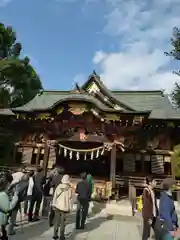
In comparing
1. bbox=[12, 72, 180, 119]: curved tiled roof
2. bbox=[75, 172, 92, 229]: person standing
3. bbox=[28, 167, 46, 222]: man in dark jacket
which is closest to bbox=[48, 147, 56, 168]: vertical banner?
bbox=[12, 72, 180, 119]: curved tiled roof

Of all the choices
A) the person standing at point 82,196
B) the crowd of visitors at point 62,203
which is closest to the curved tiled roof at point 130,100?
the crowd of visitors at point 62,203

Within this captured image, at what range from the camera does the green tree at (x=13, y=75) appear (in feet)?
73.2

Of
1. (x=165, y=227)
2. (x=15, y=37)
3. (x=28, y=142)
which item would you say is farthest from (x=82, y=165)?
(x=15, y=37)

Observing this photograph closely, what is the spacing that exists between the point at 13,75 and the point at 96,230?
1838 centimetres

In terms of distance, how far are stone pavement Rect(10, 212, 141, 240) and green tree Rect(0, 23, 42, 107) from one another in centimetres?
1635

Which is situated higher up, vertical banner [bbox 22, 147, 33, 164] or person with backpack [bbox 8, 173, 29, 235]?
vertical banner [bbox 22, 147, 33, 164]

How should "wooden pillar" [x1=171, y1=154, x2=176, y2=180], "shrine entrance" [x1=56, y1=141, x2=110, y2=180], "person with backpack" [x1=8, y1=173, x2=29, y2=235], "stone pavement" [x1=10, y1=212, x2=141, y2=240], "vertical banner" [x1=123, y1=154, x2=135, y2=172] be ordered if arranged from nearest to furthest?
"person with backpack" [x1=8, y1=173, x2=29, y2=235] → "stone pavement" [x1=10, y1=212, x2=141, y2=240] → "wooden pillar" [x1=171, y1=154, x2=176, y2=180] → "vertical banner" [x1=123, y1=154, x2=135, y2=172] → "shrine entrance" [x1=56, y1=141, x2=110, y2=180]

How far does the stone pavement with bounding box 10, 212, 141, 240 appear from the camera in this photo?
22.7ft

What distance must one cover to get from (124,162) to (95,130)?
9.69 ft

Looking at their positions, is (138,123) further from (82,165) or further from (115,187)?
(82,165)

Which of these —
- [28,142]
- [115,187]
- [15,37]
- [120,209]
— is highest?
[15,37]

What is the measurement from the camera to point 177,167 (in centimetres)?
1427

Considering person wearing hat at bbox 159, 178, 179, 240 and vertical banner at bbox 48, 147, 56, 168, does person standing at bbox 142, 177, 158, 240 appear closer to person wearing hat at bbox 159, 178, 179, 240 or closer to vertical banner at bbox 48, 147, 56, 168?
person wearing hat at bbox 159, 178, 179, 240

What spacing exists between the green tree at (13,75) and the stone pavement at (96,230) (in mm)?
16351
